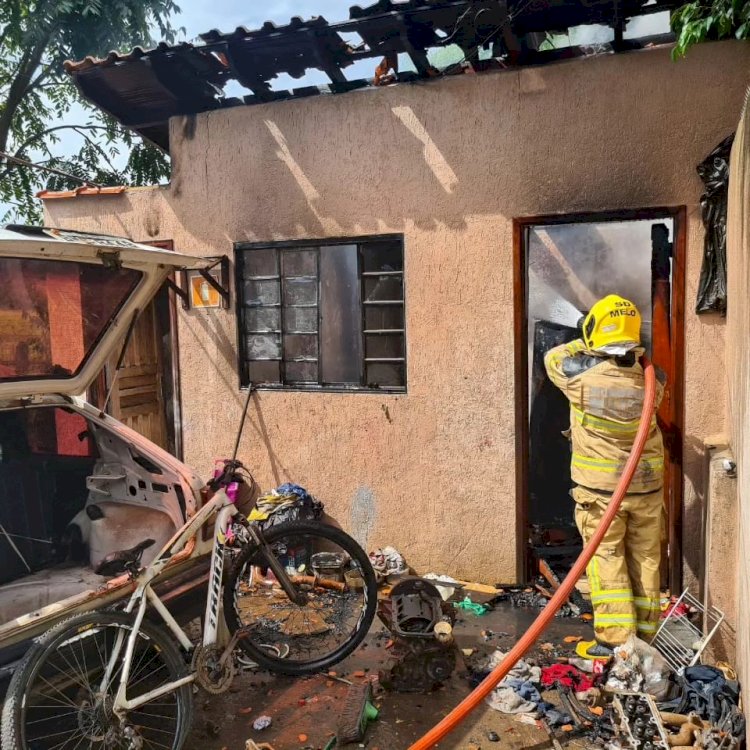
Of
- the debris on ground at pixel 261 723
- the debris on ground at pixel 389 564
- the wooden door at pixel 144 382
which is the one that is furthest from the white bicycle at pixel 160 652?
the wooden door at pixel 144 382

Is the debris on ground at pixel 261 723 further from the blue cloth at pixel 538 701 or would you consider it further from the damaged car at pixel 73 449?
the blue cloth at pixel 538 701

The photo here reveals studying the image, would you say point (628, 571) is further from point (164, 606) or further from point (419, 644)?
point (164, 606)

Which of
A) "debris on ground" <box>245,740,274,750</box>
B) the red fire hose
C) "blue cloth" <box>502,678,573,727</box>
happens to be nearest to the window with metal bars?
the red fire hose

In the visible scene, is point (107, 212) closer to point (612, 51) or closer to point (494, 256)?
point (494, 256)

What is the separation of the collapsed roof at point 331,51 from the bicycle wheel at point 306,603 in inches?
142

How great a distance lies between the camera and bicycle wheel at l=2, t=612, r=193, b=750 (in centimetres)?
272

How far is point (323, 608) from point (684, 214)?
380 centimetres

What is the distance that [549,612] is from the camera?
3385 millimetres

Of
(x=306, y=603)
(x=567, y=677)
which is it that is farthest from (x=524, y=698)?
(x=306, y=603)

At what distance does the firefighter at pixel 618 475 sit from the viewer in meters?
4.15

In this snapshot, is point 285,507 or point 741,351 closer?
point 741,351

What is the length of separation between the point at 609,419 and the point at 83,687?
3.31 m

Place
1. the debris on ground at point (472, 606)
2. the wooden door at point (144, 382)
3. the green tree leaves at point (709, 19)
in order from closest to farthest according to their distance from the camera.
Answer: the green tree leaves at point (709, 19) < the debris on ground at point (472, 606) < the wooden door at point (144, 382)

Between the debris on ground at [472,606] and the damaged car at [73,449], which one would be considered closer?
the damaged car at [73,449]
